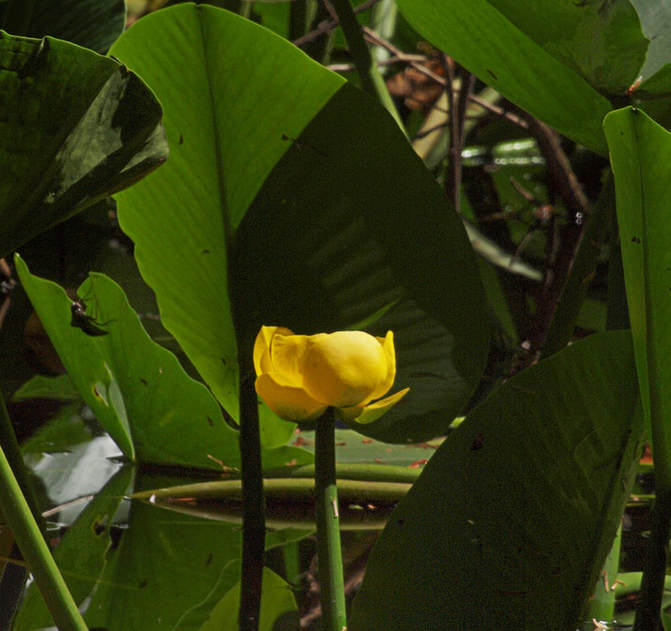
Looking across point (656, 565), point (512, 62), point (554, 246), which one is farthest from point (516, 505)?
point (554, 246)

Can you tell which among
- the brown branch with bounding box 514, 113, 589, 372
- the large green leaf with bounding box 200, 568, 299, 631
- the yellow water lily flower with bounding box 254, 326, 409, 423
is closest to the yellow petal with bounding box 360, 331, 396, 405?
the yellow water lily flower with bounding box 254, 326, 409, 423

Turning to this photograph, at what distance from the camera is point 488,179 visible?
1.03 metres

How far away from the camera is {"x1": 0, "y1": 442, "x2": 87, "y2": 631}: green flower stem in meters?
0.23

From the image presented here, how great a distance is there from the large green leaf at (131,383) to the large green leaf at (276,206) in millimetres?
85

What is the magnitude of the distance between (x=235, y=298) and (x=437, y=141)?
1.89 feet

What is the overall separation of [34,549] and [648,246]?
190 mm

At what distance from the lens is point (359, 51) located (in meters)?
0.46

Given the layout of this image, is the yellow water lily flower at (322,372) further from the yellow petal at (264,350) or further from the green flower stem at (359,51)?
the green flower stem at (359,51)

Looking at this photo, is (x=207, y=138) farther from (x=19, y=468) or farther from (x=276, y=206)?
(x=19, y=468)

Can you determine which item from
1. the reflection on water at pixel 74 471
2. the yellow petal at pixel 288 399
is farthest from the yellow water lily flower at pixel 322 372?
the reflection on water at pixel 74 471

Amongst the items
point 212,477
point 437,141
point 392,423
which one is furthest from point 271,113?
point 437,141

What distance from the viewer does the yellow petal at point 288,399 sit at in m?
0.26

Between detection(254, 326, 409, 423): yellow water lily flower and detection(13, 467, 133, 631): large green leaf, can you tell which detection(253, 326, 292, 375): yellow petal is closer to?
detection(254, 326, 409, 423): yellow water lily flower

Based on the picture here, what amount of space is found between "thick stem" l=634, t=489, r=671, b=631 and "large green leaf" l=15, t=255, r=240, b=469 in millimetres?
234
